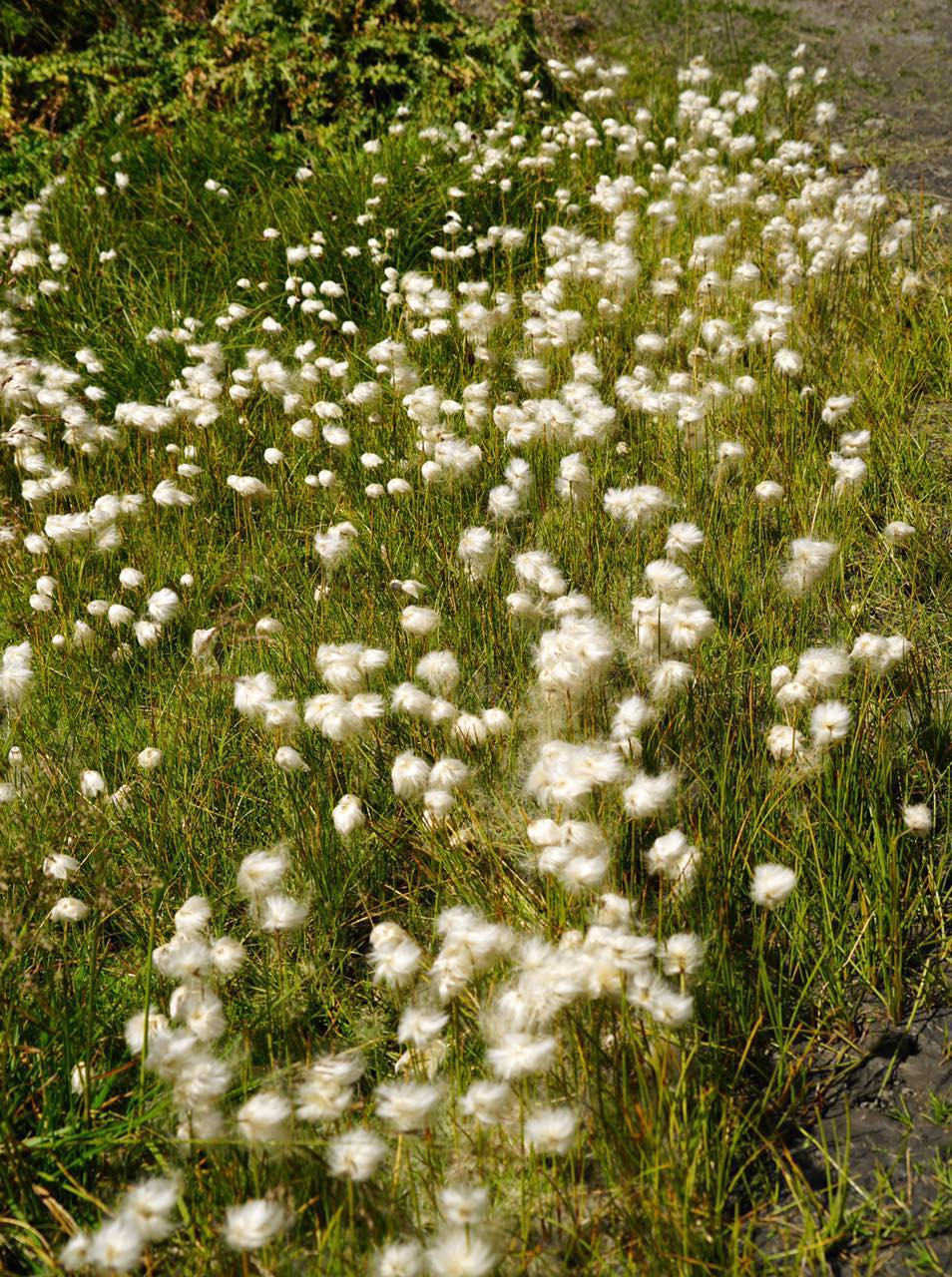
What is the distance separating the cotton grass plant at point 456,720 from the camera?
6.30 feet

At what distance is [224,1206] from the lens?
1944 mm

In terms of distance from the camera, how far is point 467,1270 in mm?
1573

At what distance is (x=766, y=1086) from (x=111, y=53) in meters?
8.04

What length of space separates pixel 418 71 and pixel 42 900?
20.9 feet

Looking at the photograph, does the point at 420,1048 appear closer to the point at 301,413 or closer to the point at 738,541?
the point at 738,541

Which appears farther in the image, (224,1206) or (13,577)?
(13,577)

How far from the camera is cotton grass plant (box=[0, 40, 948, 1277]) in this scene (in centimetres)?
192

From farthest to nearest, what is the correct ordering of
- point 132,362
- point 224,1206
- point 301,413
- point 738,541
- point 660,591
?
point 132,362
point 301,413
point 738,541
point 660,591
point 224,1206

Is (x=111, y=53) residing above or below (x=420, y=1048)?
above

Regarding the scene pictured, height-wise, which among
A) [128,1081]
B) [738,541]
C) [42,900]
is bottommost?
[128,1081]

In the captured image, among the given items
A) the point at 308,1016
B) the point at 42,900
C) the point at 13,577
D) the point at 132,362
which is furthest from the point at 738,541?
the point at 132,362

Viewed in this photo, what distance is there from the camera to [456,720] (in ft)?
9.19

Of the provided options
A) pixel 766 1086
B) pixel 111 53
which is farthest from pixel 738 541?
pixel 111 53

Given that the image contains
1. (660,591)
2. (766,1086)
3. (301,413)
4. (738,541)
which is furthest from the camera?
(301,413)
